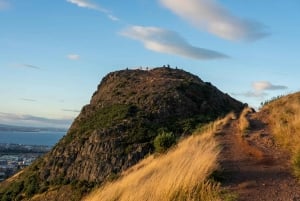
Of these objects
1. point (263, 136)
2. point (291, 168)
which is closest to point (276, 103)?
point (263, 136)

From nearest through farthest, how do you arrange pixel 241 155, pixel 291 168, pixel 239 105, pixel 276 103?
pixel 291 168
pixel 241 155
pixel 276 103
pixel 239 105

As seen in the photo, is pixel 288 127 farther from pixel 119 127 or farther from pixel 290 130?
pixel 119 127

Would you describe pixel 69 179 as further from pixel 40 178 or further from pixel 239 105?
pixel 239 105

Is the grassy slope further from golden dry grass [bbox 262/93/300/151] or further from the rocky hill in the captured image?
the rocky hill

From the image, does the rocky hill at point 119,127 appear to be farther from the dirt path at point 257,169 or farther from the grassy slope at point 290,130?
the dirt path at point 257,169

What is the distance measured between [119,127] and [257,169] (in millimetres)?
23069

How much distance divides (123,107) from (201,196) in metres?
28.8

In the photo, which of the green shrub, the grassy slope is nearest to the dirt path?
the grassy slope

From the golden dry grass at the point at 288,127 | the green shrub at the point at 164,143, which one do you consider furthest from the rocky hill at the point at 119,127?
the green shrub at the point at 164,143

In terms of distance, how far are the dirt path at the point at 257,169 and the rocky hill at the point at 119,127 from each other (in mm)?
11686

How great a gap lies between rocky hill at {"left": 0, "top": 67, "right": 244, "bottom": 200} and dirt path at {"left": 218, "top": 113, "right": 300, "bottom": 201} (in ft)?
38.3

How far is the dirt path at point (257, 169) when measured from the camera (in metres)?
9.82

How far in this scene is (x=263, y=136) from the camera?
1736cm

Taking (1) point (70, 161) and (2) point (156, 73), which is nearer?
(1) point (70, 161)
